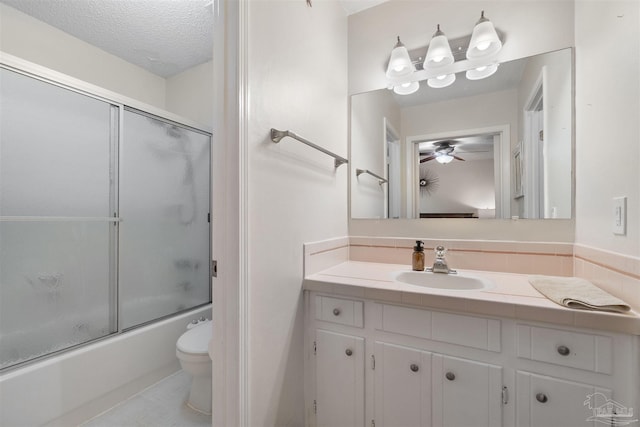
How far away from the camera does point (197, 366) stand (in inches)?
57.1

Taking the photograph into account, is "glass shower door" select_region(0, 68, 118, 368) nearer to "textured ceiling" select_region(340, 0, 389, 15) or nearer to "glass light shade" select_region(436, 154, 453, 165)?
"textured ceiling" select_region(340, 0, 389, 15)

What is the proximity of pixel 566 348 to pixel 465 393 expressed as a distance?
14.1 inches

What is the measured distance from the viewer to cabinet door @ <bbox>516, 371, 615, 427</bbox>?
822mm

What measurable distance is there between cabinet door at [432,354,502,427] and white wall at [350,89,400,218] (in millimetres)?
915

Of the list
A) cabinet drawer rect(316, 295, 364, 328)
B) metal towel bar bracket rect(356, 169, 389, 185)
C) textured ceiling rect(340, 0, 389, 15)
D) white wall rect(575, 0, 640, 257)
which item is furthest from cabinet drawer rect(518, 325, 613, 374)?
textured ceiling rect(340, 0, 389, 15)

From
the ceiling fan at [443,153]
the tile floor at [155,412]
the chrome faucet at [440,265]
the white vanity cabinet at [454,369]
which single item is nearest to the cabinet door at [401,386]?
the white vanity cabinet at [454,369]

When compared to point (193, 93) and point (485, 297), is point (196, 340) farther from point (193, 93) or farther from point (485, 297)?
point (193, 93)

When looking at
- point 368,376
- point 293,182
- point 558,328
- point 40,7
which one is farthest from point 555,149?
point 40,7

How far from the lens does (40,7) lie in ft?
5.90

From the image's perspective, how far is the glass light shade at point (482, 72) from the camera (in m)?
1.44

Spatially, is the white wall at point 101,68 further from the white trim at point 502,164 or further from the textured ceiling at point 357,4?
the white trim at point 502,164

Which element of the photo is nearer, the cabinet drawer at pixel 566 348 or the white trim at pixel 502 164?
the cabinet drawer at pixel 566 348

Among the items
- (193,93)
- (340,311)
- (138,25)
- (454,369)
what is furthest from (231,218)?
(193,93)

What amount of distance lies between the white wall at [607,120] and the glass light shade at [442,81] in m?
0.53
